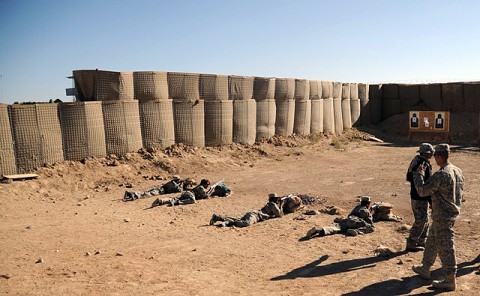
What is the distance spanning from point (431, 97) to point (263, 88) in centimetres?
1173

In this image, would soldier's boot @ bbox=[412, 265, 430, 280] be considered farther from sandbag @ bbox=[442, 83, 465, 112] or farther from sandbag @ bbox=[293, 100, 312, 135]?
sandbag @ bbox=[442, 83, 465, 112]

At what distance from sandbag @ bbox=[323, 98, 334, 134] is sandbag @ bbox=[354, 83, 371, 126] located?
10.1 feet

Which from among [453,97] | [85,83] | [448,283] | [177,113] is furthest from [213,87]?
[453,97]

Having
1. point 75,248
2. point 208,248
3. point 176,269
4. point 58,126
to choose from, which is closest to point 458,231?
point 208,248

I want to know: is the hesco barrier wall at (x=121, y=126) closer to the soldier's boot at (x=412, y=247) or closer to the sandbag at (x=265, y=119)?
the sandbag at (x=265, y=119)

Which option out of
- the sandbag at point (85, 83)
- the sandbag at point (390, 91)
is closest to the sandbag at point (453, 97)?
the sandbag at point (390, 91)

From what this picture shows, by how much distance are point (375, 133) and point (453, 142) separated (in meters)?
4.21

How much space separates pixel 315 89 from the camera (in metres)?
20.2

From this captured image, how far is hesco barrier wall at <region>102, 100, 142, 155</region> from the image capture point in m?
12.4

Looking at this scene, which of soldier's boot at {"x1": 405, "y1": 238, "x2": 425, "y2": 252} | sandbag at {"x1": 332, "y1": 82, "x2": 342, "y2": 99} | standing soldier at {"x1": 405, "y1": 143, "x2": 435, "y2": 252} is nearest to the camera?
standing soldier at {"x1": 405, "y1": 143, "x2": 435, "y2": 252}

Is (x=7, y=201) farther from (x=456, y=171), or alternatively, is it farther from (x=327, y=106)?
(x=327, y=106)

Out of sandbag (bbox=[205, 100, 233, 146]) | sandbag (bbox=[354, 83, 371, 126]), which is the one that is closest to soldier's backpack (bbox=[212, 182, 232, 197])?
sandbag (bbox=[205, 100, 233, 146])

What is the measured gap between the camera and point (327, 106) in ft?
68.8

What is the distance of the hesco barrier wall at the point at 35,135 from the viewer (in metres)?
10.5
